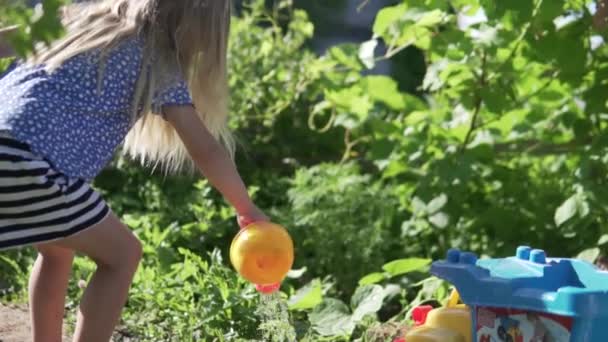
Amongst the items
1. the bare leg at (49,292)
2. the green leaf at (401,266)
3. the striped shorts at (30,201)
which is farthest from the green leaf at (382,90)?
the striped shorts at (30,201)

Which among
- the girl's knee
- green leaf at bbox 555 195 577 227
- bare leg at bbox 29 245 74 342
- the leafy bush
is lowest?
the leafy bush

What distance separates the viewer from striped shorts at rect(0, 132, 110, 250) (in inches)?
116

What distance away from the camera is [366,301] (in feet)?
13.9

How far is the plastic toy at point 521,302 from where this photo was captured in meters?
2.75

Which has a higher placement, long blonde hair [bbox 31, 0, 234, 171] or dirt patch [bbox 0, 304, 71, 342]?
long blonde hair [bbox 31, 0, 234, 171]

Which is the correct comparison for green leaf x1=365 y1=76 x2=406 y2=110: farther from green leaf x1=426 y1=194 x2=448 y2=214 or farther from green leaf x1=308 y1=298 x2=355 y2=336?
green leaf x1=308 y1=298 x2=355 y2=336

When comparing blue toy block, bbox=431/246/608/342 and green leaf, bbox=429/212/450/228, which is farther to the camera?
green leaf, bbox=429/212/450/228

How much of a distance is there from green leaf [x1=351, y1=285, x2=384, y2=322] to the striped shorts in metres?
1.43

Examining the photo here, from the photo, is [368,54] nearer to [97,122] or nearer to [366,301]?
[366,301]

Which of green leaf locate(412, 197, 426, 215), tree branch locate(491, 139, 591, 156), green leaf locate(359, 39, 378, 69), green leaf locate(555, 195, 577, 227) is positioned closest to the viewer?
green leaf locate(555, 195, 577, 227)

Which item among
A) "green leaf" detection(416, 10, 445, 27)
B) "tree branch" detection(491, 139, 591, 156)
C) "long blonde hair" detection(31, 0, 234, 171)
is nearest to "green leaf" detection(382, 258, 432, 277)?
"green leaf" detection(416, 10, 445, 27)

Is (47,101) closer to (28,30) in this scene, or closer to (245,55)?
(28,30)

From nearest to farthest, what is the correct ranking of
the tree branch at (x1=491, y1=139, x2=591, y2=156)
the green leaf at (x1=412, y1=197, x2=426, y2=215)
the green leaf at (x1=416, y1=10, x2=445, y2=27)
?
the green leaf at (x1=416, y1=10, x2=445, y2=27)
the green leaf at (x1=412, y1=197, x2=426, y2=215)
the tree branch at (x1=491, y1=139, x2=591, y2=156)

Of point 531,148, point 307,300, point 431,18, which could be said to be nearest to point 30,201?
point 307,300
